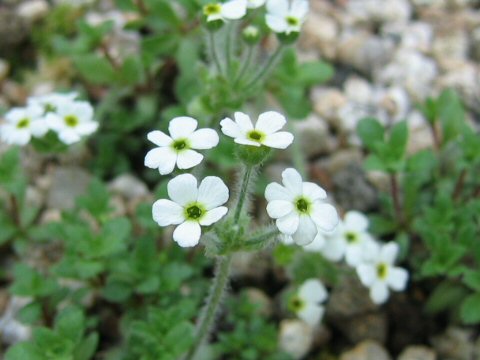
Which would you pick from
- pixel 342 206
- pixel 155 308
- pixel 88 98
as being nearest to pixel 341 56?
pixel 342 206

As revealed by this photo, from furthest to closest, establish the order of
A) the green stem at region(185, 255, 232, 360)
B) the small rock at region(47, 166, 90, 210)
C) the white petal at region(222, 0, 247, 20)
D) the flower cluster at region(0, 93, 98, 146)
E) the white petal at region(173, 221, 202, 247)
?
the small rock at region(47, 166, 90, 210) → the flower cluster at region(0, 93, 98, 146) → the white petal at region(222, 0, 247, 20) → the green stem at region(185, 255, 232, 360) → the white petal at region(173, 221, 202, 247)

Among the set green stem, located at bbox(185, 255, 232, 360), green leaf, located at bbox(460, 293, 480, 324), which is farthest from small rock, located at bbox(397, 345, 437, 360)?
green stem, located at bbox(185, 255, 232, 360)

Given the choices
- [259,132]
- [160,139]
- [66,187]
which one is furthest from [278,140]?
[66,187]

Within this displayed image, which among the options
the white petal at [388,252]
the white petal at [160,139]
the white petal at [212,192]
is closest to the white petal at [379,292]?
the white petal at [388,252]

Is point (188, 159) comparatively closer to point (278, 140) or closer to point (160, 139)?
point (160, 139)

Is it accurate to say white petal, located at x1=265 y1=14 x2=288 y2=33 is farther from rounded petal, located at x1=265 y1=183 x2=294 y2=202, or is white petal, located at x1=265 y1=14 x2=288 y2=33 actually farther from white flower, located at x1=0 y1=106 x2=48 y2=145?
white flower, located at x1=0 y1=106 x2=48 y2=145

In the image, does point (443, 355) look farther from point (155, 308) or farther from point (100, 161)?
point (100, 161)

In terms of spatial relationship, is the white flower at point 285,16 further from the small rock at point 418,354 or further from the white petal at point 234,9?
the small rock at point 418,354
